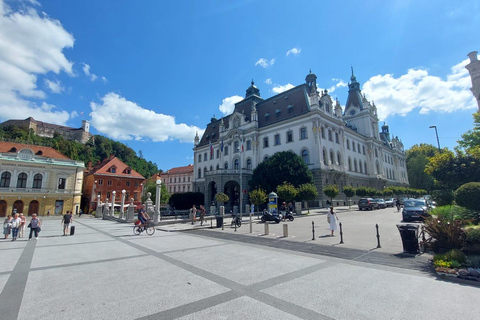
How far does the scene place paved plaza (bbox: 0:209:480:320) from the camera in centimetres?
428

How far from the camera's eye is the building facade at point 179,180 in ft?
290

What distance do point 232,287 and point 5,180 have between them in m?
52.5

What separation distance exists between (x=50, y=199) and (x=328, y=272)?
172 feet

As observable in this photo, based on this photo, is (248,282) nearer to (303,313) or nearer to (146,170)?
(303,313)

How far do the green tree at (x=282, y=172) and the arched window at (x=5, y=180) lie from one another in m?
41.9

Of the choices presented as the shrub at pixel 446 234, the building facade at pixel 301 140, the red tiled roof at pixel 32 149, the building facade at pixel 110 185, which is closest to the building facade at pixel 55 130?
the building facade at pixel 110 185

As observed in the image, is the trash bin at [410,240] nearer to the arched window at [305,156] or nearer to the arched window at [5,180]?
the arched window at [305,156]

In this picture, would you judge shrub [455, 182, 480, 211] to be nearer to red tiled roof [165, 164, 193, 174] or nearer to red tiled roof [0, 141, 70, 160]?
red tiled roof [0, 141, 70, 160]

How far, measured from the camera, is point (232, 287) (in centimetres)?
554

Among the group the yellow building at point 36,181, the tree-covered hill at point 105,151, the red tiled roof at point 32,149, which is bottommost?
the yellow building at point 36,181

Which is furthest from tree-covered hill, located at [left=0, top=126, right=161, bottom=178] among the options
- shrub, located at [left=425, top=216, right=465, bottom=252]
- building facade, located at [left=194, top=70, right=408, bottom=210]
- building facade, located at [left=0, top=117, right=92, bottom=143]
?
shrub, located at [left=425, top=216, right=465, bottom=252]

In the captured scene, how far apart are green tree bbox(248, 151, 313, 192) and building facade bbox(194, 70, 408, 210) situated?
189 centimetres

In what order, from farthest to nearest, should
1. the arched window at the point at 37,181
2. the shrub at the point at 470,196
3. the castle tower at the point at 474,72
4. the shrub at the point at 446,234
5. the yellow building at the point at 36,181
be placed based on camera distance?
the arched window at the point at 37,181
the yellow building at the point at 36,181
the castle tower at the point at 474,72
the shrub at the point at 470,196
the shrub at the point at 446,234

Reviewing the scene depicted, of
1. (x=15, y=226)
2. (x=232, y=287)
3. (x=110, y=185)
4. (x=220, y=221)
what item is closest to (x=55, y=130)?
(x=110, y=185)
